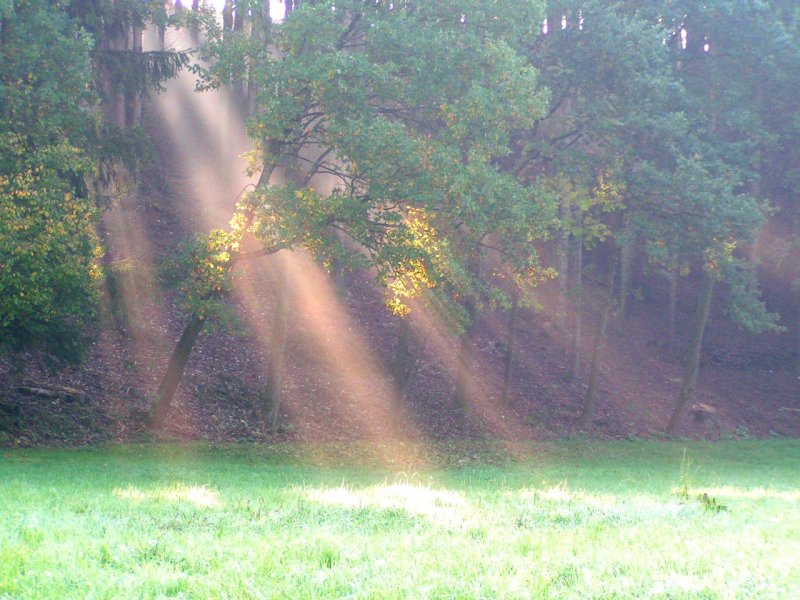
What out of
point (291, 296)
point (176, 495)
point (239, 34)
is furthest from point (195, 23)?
point (176, 495)

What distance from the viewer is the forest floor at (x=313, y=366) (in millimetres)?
18766

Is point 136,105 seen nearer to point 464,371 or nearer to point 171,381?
point 171,381

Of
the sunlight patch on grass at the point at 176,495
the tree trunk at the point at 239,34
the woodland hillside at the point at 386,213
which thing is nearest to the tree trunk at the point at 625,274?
the woodland hillside at the point at 386,213

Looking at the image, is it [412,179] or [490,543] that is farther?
[412,179]

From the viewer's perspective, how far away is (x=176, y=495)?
9.54 meters

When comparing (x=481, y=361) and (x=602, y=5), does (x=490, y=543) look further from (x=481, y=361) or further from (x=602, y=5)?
(x=481, y=361)

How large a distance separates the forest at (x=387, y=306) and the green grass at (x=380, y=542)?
0.04 meters

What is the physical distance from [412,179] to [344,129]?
157 cm

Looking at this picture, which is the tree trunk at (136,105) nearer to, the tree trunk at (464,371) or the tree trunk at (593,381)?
the tree trunk at (464,371)

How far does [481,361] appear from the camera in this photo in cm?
2714

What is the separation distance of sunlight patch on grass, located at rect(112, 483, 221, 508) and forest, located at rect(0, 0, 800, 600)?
0.23 feet

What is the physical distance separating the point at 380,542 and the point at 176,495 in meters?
4.02

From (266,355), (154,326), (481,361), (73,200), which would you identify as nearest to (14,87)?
(73,200)

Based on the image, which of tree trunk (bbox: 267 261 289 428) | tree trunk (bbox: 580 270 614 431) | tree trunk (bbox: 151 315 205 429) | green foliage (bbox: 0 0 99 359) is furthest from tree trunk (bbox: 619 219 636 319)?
green foliage (bbox: 0 0 99 359)
